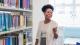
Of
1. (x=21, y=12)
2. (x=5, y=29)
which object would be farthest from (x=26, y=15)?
(x=5, y=29)

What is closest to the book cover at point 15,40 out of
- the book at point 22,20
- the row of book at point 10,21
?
the row of book at point 10,21

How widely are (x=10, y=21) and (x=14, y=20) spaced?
0.18 m

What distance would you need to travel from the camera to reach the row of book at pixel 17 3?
215 cm

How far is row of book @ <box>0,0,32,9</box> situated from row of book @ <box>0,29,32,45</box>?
437mm

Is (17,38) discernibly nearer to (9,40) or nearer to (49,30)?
(9,40)

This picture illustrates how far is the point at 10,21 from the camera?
236 centimetres

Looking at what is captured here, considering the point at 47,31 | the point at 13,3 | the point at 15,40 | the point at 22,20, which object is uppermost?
the point at 13,3

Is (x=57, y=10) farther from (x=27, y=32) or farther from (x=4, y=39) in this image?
(x=4, y=39)

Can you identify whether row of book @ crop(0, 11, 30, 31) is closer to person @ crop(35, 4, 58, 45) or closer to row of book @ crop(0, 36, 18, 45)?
row of book @ crop(0, 36, 18, 45)

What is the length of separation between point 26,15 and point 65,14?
3.56 feet

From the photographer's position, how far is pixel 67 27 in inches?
152

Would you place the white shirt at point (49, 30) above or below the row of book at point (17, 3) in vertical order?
below

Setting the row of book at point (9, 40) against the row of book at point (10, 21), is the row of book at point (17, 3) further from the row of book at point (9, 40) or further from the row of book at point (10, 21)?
the row of book at point (9, 40)

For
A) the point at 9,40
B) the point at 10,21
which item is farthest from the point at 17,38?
the point at 10,21
